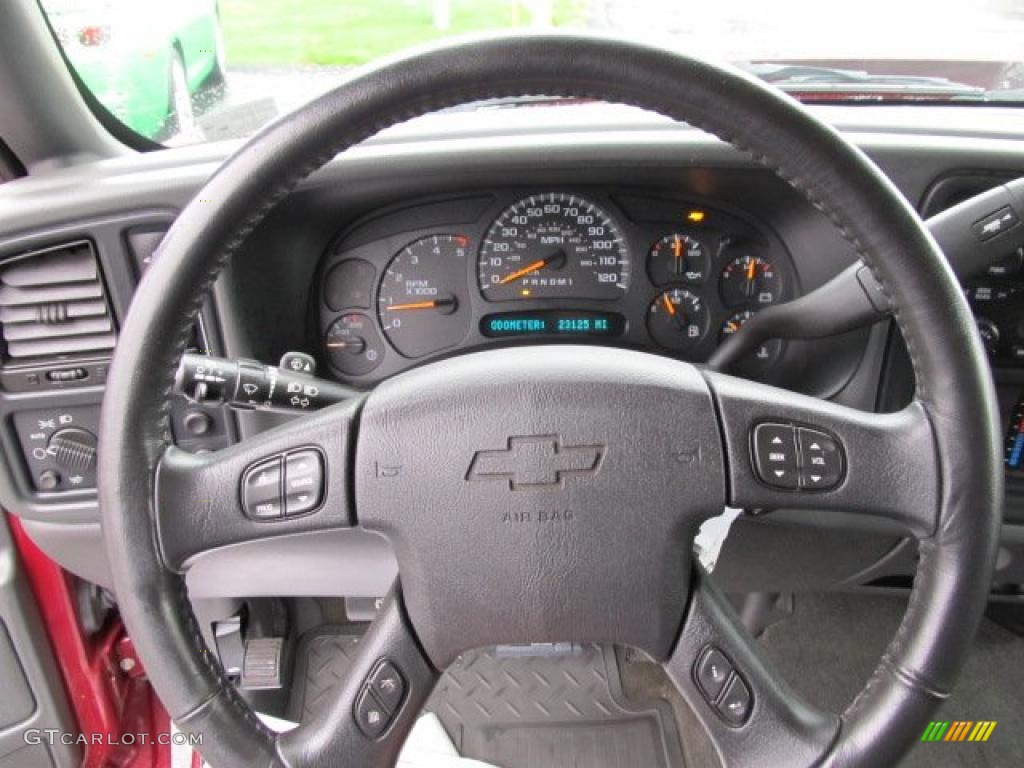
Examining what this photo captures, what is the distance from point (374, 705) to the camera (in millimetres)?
910

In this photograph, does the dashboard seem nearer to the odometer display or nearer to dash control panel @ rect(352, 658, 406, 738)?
the odometer display

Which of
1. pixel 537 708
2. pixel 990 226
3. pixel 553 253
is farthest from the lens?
pixel 537 708

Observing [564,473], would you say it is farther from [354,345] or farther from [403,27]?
[403,27]

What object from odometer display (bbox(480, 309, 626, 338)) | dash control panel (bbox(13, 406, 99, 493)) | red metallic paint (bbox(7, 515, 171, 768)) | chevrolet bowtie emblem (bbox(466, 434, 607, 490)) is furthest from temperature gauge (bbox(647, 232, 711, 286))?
red metallic paint (bbox(7, 515, 171, 768))

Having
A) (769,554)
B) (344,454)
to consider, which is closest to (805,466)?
(344,454)


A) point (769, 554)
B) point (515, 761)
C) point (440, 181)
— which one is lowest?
point (515, 761)

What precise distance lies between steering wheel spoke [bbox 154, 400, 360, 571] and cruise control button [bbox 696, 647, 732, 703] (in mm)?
396

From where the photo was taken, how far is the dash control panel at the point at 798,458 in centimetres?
91

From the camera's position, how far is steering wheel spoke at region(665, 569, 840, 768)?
0.90 m

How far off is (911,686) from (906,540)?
2.66 feet

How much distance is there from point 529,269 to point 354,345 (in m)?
0.35

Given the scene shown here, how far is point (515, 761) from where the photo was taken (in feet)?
6.20

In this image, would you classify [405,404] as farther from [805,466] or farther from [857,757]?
[857,757]

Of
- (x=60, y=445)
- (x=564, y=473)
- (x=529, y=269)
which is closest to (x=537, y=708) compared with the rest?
(x=529, y=269)
